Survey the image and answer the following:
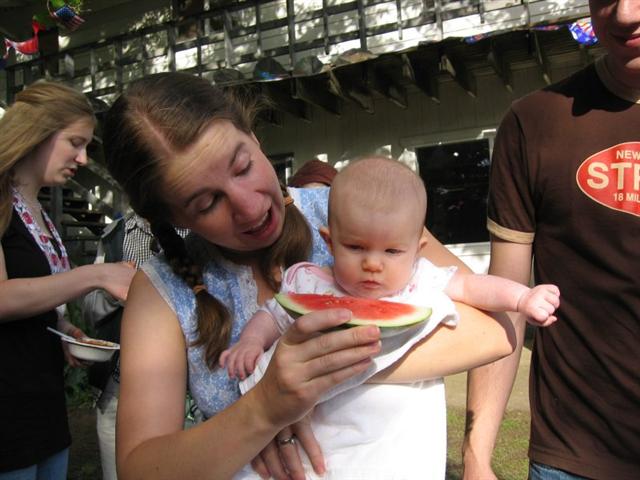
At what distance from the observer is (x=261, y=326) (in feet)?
5.46

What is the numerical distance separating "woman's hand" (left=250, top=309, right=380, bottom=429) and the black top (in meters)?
1.75

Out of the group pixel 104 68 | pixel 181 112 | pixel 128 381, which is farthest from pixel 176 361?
pixel 104 68

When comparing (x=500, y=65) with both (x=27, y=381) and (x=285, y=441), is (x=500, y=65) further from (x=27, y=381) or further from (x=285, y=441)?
(x=285, y=441)

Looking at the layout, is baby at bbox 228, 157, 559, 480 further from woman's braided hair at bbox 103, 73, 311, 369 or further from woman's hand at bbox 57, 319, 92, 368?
woman's hand at bbox 57, 319, 92, 368

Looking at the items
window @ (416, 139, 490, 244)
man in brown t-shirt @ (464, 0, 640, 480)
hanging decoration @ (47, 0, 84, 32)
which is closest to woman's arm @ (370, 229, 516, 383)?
man in brown t-shirt @ (464, 0, 640, 480)

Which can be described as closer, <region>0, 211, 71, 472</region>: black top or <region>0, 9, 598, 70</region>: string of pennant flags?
<region>0, 211, 71, 472</region>: black top

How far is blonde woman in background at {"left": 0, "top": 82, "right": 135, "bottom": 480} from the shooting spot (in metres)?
2.53

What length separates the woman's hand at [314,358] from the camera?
4.24 feet

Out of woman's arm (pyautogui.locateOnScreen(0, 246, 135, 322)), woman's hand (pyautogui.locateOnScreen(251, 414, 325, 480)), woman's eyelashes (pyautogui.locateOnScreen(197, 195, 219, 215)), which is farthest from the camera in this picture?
woman's arm (pyautogui.locateOnScreen(0, 246, 135, 322))

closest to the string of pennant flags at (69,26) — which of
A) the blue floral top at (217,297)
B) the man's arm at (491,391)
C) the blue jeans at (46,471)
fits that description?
the man's arm at (491,391)

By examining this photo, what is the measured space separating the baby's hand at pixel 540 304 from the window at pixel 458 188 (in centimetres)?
794

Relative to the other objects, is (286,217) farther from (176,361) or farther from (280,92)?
(280,92)

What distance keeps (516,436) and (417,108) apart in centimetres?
600

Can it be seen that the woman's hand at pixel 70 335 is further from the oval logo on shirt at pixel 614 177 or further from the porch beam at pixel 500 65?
the porch beam at pixel 500 65
